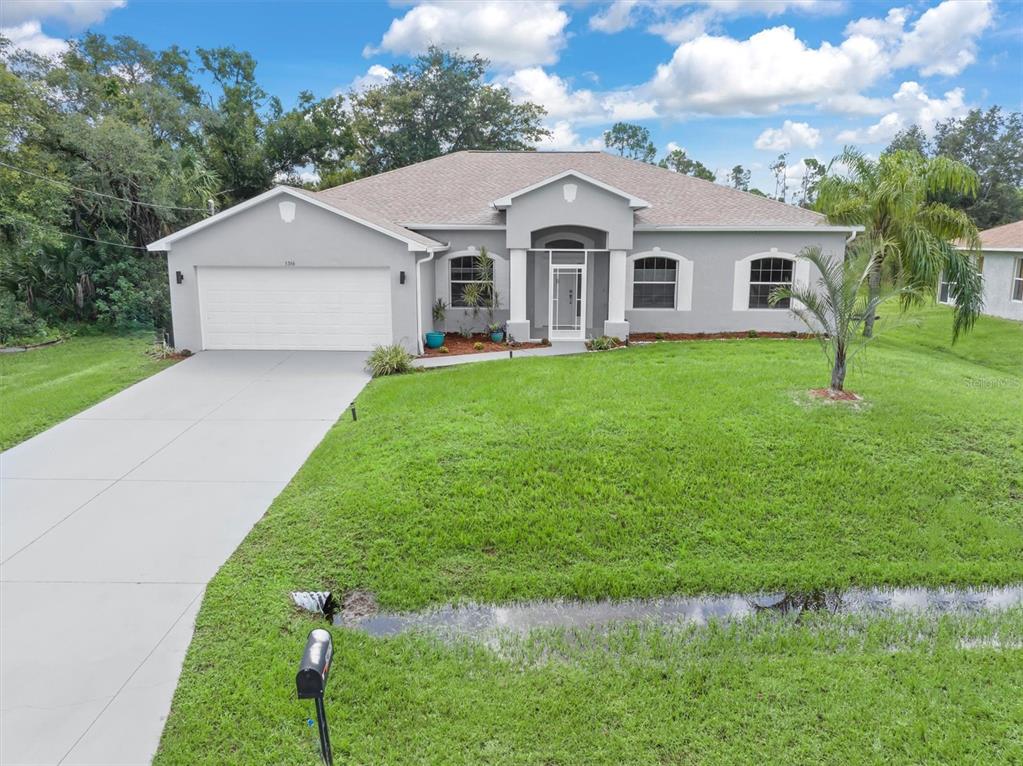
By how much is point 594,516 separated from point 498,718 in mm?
3338

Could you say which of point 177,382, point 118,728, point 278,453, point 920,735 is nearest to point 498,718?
point 118,728

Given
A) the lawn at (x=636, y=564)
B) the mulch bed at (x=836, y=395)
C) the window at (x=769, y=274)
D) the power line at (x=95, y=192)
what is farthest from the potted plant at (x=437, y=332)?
the power line at (x=95, y=192)

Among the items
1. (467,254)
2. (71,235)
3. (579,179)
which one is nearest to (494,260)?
(467,254)

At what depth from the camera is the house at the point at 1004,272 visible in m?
25.6

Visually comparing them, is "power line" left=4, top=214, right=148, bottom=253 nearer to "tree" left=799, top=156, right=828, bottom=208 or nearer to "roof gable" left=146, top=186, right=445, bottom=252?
"roof gable" left=146, top=186, right=445, bottom=252

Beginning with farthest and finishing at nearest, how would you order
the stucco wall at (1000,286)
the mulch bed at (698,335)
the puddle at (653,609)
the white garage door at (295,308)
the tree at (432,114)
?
the tree at (432,114) → the stucco wall at (1000,286) → the mulch bed at (698,335) → the white garage door at (295,308) → the puddle at (653,609)

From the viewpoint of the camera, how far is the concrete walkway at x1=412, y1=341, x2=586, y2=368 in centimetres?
1552

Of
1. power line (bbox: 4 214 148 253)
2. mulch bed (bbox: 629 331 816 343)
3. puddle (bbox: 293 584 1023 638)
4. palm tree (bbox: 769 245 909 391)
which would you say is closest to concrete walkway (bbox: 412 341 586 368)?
mulch bed (bbox: 629 331 816 343)

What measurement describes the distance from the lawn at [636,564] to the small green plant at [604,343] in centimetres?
436

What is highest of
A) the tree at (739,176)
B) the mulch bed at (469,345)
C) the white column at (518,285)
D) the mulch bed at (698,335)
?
the tree at (739,176)

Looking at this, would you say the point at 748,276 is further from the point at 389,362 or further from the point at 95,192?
the point at 95,192

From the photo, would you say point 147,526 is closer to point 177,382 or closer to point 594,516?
point 594,516

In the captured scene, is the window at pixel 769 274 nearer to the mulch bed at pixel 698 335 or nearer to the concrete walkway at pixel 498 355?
the mulch bed at pixel 698 335

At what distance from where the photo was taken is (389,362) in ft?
47.5
